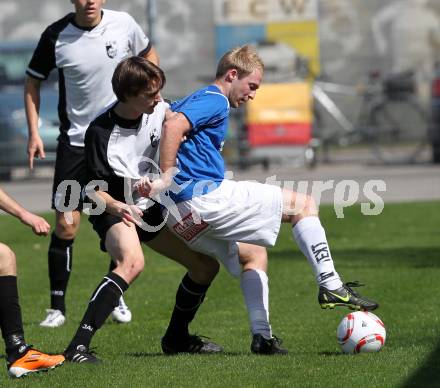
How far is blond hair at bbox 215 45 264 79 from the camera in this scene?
6.46m

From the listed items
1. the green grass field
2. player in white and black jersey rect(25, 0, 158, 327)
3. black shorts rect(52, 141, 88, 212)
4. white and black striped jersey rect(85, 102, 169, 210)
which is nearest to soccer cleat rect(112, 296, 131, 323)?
player in white and black jersey rect(25, 0, 158, 327)

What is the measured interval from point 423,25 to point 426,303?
17.5 metres

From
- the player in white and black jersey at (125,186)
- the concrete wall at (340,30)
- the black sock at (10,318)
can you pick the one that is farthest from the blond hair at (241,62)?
the concrete wall at (340,30)

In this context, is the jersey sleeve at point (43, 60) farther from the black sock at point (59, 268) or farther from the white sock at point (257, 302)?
the white sock at point (257, 302)

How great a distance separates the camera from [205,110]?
248 inches

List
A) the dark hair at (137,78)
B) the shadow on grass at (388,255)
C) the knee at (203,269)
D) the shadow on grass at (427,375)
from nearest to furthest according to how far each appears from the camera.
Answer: the shadow on grass at (427,375) → the dark hair at (137,78) → the knee at (203,269) → the shadow on grass at (388,255)

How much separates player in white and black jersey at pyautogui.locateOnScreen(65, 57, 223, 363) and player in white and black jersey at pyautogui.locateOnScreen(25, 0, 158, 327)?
1434 mm

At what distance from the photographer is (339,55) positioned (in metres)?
24.9

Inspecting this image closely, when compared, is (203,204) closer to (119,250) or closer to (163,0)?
(119,250)

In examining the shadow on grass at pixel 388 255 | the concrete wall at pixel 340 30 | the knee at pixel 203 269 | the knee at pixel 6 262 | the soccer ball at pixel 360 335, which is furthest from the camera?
the concrete wall at pixel 340 30

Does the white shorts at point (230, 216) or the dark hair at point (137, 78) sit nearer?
the dark hair at point (137, 78)

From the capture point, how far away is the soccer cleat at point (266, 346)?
21.4ft

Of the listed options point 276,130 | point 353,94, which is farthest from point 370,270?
point 353,94

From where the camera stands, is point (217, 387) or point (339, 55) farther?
point (339, 55)
